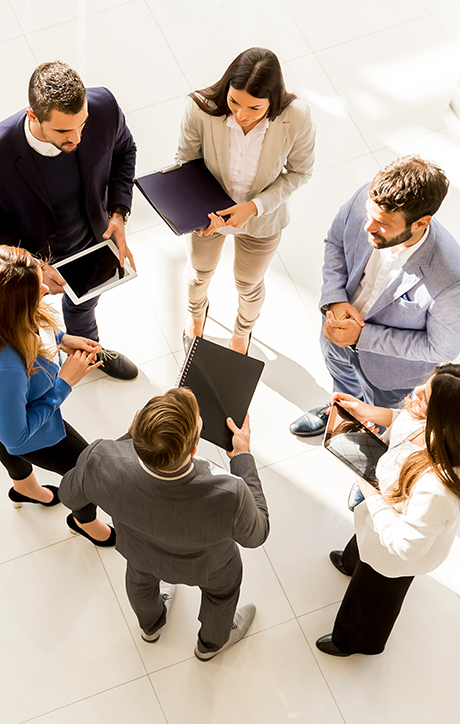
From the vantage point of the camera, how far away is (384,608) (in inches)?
98.2

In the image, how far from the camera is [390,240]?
221cm

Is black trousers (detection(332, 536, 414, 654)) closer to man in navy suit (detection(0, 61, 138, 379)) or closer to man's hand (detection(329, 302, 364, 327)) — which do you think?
man's hand (detection(329, 302, 364, 327))

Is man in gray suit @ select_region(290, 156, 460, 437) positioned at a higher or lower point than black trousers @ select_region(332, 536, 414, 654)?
higher

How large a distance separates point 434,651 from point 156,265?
8.13 ft

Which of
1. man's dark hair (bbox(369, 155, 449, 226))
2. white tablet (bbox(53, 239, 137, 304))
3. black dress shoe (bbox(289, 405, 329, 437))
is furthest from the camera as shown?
black dress shoe (bbox(289, 405, 329, 437))

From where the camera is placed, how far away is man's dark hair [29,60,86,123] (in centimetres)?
213

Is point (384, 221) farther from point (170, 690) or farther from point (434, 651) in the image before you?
point (170, 690)

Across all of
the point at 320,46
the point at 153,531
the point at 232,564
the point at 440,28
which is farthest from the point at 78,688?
the point at 440,28

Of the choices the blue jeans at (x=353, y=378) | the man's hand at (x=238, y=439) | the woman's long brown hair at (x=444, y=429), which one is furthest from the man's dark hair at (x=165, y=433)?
the blue jeans at (x=353, y=378)

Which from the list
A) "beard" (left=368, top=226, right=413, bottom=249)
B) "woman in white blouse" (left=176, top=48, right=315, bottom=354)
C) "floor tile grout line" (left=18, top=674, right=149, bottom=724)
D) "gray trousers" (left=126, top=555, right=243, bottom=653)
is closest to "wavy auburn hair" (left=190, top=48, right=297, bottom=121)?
"woman in white blouse" (left=176, top=48, right=315, bottom=354)

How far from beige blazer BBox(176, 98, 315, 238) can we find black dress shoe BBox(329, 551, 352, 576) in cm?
154

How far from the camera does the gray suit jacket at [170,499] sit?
189 cm

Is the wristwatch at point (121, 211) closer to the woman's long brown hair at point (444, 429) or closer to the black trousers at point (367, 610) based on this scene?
the woman's long brown hair at point (444, 429)

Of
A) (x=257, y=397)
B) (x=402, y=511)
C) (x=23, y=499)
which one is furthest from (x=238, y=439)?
(x=23, y=499)
